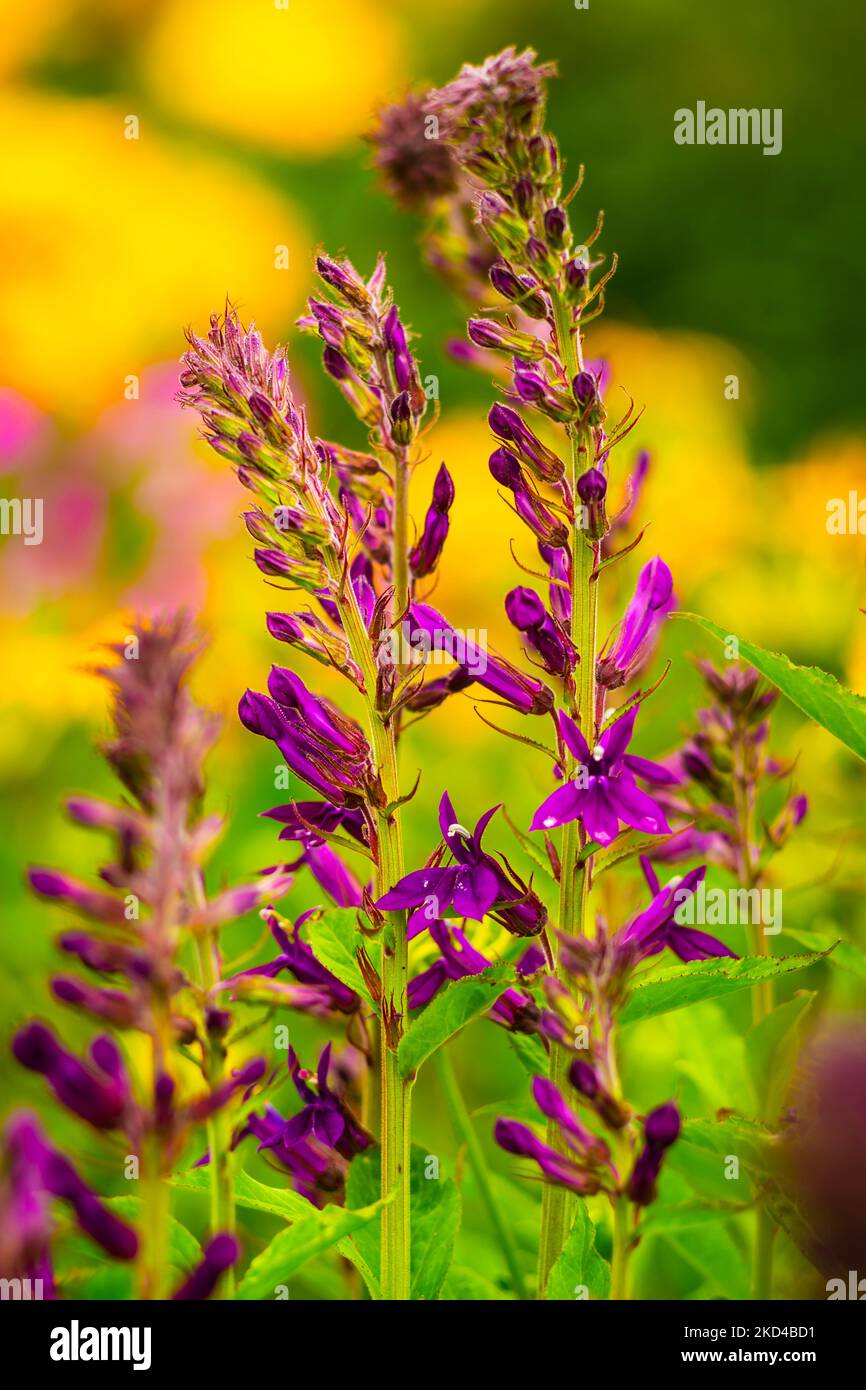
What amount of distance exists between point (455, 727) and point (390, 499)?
1.05m

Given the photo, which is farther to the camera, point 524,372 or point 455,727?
point 455,727

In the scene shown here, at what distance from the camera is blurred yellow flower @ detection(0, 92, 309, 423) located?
283 centimetres

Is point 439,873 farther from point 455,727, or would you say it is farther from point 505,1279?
point 455,727

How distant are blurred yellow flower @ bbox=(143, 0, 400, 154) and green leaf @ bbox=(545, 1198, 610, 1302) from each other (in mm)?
3423

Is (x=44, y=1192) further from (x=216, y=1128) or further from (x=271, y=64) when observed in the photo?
(x=271, y=64)

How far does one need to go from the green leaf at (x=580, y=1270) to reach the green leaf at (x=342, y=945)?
0.53 feet

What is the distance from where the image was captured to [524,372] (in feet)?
2.49

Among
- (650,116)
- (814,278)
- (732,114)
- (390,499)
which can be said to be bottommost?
(390,499)

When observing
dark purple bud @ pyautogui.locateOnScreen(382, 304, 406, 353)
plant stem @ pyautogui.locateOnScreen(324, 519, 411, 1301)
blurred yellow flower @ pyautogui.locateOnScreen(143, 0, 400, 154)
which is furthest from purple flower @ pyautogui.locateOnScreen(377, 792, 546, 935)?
blurred yellow flower @ pyautogui.locateOnScreen(143, 0, 400, 154)

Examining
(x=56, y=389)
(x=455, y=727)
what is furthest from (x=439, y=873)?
(x=56, y=389)

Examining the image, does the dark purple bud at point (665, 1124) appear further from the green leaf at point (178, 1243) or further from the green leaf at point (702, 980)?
the green leaf at point (178, 1243)

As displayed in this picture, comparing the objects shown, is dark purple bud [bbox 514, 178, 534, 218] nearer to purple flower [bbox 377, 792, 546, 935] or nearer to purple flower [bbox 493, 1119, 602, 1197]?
purple flower [bbox 377, 792, 546, 935]

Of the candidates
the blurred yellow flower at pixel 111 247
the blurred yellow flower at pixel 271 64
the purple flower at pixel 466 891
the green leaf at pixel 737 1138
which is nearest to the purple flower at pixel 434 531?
the purple flower at pixel 466 891

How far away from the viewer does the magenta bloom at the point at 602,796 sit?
715mm
